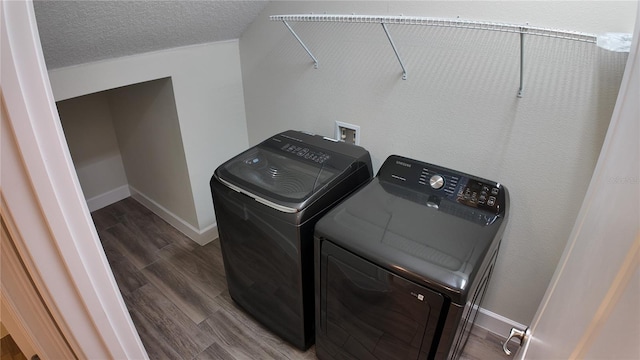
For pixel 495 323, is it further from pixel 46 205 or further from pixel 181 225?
pixel 181 225

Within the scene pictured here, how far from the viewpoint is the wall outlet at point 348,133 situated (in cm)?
177

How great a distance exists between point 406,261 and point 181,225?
6.05 feet

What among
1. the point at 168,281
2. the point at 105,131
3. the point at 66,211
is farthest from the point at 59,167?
the point at 105,131

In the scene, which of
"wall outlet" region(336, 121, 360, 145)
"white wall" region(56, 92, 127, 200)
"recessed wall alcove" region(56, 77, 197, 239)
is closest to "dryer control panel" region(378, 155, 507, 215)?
"wall outlet" region(336, 121, 360, 145)

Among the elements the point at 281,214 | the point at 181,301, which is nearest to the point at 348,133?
the point at 281,214

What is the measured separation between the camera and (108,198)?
2.76m

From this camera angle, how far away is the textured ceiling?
1205 millimetres

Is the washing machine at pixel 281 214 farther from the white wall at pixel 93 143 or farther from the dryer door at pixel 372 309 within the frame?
the white wall at pixel 93 143

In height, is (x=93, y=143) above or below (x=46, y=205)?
below

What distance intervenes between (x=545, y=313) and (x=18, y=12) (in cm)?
128

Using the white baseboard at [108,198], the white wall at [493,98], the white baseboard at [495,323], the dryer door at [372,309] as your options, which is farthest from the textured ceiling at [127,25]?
the white baseboard at [495,323]

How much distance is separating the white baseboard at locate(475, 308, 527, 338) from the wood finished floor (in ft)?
0.12

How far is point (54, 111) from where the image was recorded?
0.59 m

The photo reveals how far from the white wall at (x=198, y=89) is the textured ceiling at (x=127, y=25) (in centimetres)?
5
